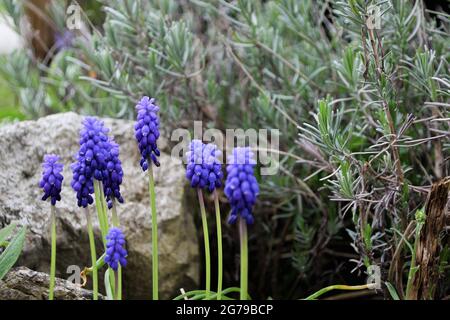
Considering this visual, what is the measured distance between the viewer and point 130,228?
9.69ft

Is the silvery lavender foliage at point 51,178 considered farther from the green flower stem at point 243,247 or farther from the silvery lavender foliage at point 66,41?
the silvery lavender foliage at point 66,41

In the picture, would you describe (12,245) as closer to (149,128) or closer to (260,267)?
(149,128)

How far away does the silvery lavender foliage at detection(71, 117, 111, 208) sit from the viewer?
2092 millimetres

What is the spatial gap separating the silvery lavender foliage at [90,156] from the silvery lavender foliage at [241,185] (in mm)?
450

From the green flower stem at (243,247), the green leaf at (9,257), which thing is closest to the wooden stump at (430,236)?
the green flower stem at (243,247)

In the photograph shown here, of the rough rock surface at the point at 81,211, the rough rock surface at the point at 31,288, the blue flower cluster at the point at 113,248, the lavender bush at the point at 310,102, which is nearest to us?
the blue flower cluster at the point at 113,248

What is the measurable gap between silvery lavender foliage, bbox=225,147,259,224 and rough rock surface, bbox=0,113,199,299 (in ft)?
3.70

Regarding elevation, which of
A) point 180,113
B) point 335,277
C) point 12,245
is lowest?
point 335,277

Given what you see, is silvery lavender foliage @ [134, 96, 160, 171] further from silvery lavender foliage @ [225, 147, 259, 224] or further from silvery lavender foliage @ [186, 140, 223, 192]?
silvery lavender foliage @ [225, 147, 259, 224]

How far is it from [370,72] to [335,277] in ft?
4.24

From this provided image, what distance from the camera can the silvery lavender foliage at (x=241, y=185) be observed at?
1831 millimetres
